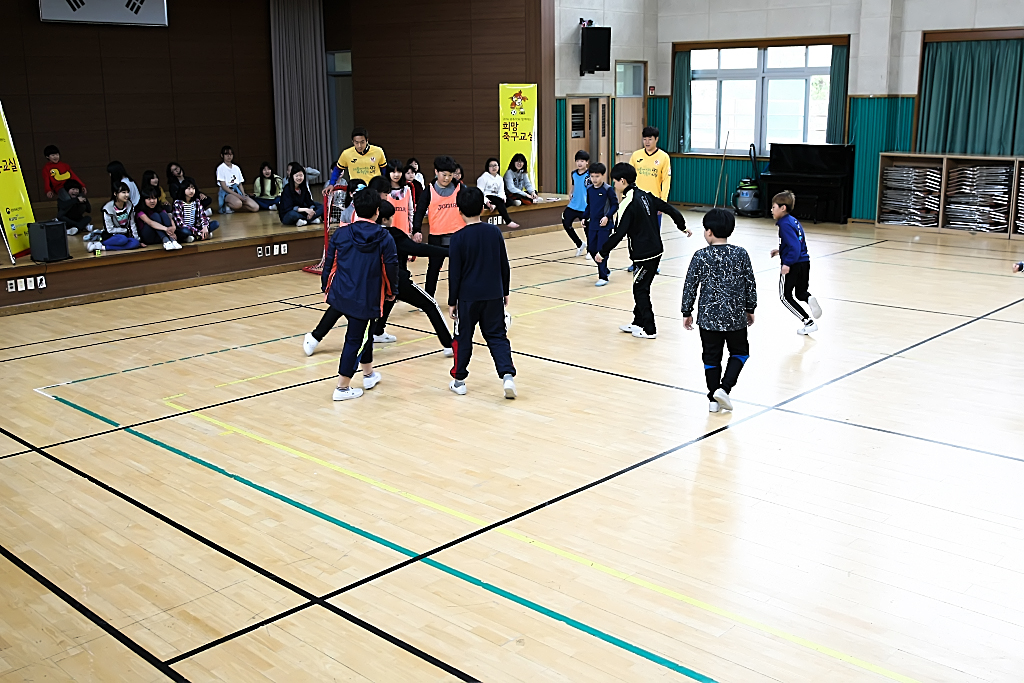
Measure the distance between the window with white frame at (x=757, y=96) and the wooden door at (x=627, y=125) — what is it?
1.03 m

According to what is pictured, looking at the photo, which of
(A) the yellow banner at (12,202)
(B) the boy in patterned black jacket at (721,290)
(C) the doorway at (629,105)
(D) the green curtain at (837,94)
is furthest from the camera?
(C) the doorway at (629,105)

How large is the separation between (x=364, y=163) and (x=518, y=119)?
5.10 meters

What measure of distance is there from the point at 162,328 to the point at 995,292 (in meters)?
8.73

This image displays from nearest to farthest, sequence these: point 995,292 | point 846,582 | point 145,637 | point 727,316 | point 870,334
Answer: point 145,637
point 846,582
point 727,316
point 870,334
point 995,292

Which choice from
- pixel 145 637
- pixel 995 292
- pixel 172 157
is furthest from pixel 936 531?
pixel 172 157

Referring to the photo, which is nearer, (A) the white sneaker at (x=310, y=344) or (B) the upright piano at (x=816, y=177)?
(A) the white sneaker at (x=310, y=344)

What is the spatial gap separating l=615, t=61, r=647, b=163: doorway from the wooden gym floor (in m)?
10.3

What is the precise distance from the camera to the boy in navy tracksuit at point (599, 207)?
10.3m

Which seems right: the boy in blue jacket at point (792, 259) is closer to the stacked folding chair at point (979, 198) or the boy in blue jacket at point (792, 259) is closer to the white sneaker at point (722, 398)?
the white sneaker at point (722, 398)

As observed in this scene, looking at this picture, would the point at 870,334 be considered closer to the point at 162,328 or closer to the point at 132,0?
the point at 162,328

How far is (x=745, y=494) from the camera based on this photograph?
5.19m

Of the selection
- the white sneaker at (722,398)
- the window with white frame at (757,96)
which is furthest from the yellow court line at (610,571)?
the window with white frame at (757,96)

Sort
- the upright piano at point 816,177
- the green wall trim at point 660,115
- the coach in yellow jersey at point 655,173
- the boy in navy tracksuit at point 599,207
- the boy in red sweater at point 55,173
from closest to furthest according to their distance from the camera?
the boy in navy tracksuit at point 599,207 < the coach in yellow jersey at point 655,173 < the boy in red sweater at point 55,173 < the upright piano at point 816,177 < the green wall trim at point 660,115

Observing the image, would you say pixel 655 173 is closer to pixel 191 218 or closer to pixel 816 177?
pixel 191 218
